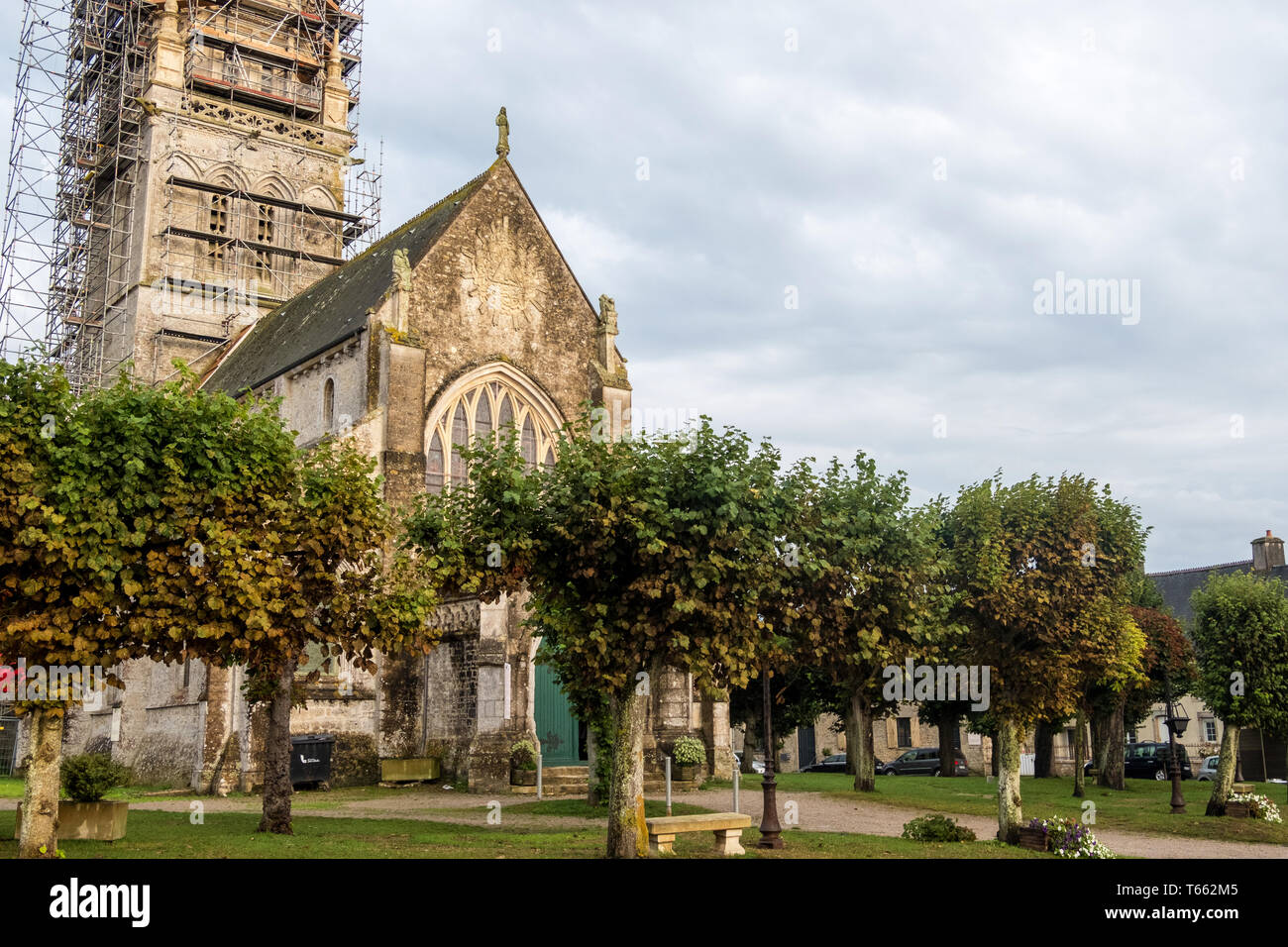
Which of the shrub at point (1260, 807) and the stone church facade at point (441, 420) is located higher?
the stone church facade at point (441, 420)

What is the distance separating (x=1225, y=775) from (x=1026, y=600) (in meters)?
9.81

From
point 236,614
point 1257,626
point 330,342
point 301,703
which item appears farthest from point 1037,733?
point 236,614

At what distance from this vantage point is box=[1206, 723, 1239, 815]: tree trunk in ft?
81.3

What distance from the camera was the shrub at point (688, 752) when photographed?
25.7 metres

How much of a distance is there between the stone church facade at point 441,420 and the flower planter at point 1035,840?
8.88 meters

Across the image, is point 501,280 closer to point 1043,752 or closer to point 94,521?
point 94,521

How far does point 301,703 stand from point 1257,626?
20407 millimetres

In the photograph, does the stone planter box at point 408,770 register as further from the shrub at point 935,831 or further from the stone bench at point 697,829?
the stone bench at point 697,829

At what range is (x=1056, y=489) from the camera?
20375 mm

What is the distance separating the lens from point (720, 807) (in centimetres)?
2173

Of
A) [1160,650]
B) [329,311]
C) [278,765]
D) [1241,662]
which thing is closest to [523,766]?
[278,765]

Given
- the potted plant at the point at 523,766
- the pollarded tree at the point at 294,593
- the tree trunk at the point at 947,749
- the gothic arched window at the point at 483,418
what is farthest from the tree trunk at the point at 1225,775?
the pollarded tree at the point at 294,593

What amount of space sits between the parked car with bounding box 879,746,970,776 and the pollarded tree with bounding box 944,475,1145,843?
29.2 meters
